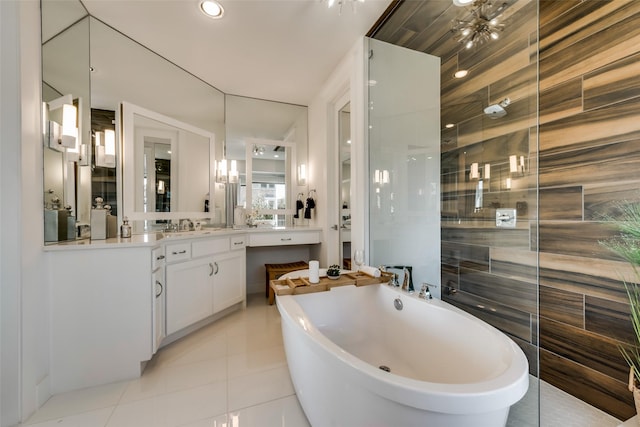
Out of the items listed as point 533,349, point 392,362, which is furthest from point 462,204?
point 392,362

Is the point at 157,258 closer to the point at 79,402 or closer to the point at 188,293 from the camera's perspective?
the point at 188,293

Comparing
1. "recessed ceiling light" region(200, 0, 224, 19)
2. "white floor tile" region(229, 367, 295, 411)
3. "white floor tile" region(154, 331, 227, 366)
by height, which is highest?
"recessed ceiling light" region(200, 0, 224, 19)

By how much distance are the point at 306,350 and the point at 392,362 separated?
2.48 feet

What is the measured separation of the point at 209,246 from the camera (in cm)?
239

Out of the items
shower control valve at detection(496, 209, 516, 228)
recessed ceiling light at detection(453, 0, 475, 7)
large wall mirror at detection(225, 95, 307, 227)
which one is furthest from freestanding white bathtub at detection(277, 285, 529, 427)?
large wall mirror at detection(225, 95, 307, 227)

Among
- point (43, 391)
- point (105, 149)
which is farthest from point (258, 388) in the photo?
point (105, 149)

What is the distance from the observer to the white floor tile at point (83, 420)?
130cm

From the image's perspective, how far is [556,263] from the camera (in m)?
1.49

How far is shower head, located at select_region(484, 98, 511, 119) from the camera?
5.15 ft

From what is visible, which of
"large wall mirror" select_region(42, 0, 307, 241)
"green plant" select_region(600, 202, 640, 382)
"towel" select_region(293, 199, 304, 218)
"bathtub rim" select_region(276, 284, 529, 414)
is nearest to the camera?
"bathtub rim" select_region(276, 284, 529, 414)

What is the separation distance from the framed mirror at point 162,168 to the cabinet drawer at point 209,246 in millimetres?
600

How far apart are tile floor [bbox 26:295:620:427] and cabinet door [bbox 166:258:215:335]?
247 mm

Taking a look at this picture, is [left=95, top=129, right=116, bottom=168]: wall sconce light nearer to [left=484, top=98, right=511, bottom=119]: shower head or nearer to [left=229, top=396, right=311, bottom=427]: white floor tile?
[left=229, top=396, right=311, bottom=427]: white floor tile

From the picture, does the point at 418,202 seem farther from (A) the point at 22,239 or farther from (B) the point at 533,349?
(A) the point at 22,239
